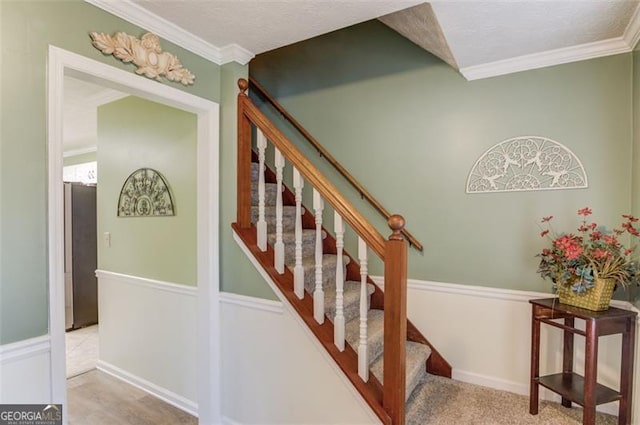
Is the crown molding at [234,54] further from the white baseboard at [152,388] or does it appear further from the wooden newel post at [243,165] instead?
the white baseboard at [152,388]

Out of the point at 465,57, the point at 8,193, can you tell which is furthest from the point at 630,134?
the point at 8,193

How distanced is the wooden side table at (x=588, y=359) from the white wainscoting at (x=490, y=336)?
153 mm

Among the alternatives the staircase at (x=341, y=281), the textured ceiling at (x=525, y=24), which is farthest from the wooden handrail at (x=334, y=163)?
the textured ceiling at (x=525, y=24)

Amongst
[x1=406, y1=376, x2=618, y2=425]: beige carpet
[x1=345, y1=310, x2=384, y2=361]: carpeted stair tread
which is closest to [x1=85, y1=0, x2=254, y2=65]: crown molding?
[x1=345, y1=310, x2=384, y2=361]: carpeted stair tread

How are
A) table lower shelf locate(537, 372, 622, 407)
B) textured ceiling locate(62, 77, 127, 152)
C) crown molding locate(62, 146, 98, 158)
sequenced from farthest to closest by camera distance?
crown molding locate(62, 146, 98, 158) < textured ceiling locate(62, 77, 127, 152) < table lower shelf locate(537, 372, 622, 407)

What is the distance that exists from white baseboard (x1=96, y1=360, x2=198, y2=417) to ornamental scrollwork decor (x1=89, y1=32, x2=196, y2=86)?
2.34 metres

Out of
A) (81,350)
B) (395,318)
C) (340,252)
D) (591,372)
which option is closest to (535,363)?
(591,372)

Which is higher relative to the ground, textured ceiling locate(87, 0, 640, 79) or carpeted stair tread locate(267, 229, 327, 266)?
textured ceiling locate(87, 0, 640, 79)

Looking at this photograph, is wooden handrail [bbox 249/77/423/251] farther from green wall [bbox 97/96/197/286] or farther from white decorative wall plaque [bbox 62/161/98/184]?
white decorative wall plaque [bbox 62/161/98/184]

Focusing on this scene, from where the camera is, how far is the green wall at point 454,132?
6.67 ft

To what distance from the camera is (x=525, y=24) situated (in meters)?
1.79

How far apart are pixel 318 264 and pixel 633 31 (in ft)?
6.80

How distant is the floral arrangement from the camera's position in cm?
176

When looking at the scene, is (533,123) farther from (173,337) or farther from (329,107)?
(173,337)
